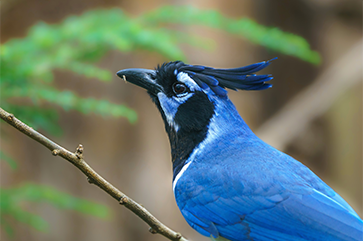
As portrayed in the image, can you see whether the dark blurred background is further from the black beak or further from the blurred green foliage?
the black beak

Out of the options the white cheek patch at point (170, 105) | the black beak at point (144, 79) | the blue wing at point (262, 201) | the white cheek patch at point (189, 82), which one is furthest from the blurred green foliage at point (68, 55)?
the blue wing at point (262, 201)

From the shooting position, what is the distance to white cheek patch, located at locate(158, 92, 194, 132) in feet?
8.14

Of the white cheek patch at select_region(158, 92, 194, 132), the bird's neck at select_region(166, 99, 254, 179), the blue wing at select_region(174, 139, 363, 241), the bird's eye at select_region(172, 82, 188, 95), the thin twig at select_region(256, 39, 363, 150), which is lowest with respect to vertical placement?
the blue wing at select_region(174, 139, 363, 241)

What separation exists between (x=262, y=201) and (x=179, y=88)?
931mm

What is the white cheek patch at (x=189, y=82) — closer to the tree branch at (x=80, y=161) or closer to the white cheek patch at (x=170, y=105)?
the white cheek patch at (x=170, y=105)

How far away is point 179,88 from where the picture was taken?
8.09 feet

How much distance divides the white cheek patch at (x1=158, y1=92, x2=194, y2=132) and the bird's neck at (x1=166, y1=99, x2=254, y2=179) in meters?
0.10

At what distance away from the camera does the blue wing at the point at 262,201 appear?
1.95m

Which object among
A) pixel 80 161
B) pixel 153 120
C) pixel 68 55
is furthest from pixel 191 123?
pixel 153 120

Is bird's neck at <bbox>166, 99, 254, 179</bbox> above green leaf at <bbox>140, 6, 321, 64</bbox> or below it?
below

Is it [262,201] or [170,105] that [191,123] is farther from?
[262,201]

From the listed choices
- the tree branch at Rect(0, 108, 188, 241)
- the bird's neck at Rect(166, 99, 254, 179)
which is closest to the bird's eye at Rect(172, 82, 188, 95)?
the bird's neck at Rect(166, 99, 254, 179)

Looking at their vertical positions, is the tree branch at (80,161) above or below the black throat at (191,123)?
below

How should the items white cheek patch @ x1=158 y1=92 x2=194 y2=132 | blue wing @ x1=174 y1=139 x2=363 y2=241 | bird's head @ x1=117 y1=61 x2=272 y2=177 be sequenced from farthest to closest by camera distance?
white cheek patch @ x1=158 y1=92 x2=194 y2=132
bird's head @ x1=117 y1=61 x2=272 y2=177
blue wing @ x1=174 y1=139 x2=363 y2=241
